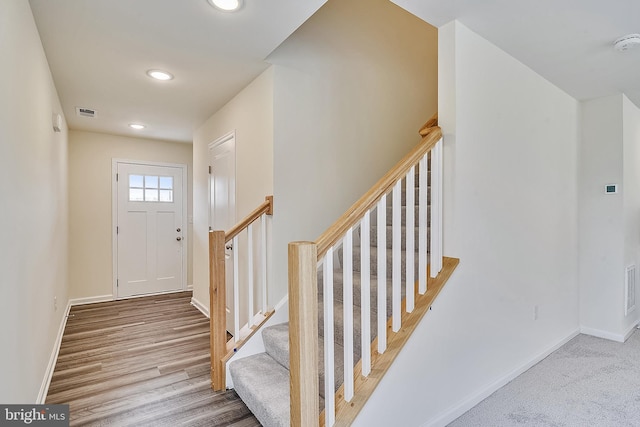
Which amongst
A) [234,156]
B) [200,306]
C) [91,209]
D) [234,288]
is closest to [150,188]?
[91,209]

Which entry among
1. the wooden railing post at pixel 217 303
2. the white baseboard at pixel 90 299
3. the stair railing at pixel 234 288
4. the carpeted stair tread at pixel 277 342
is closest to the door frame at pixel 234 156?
the stair railing at pixel 234 288

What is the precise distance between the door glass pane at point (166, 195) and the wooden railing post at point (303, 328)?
14.6ft

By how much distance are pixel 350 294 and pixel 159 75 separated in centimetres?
244

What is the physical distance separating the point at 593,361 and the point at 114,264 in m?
5.57

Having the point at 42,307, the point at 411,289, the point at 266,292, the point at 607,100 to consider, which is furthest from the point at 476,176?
the point at 42,307

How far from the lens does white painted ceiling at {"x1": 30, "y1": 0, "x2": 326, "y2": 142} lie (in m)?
1.86

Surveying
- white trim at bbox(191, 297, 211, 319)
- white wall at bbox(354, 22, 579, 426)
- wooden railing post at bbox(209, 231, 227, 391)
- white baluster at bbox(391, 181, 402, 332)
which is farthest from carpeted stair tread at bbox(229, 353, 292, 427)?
white trim at bbox(191, 297, 211, 319)

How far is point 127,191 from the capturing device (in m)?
4.83

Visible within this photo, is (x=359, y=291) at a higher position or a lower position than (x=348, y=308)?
lower

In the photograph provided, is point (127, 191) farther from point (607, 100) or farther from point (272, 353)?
point (607, 100)

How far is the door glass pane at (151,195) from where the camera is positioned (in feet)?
16.4

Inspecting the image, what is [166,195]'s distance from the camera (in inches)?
203

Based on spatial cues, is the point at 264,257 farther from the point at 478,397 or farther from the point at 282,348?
the point at 478,397

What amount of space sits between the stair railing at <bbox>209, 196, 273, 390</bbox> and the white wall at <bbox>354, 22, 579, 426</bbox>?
120cm
